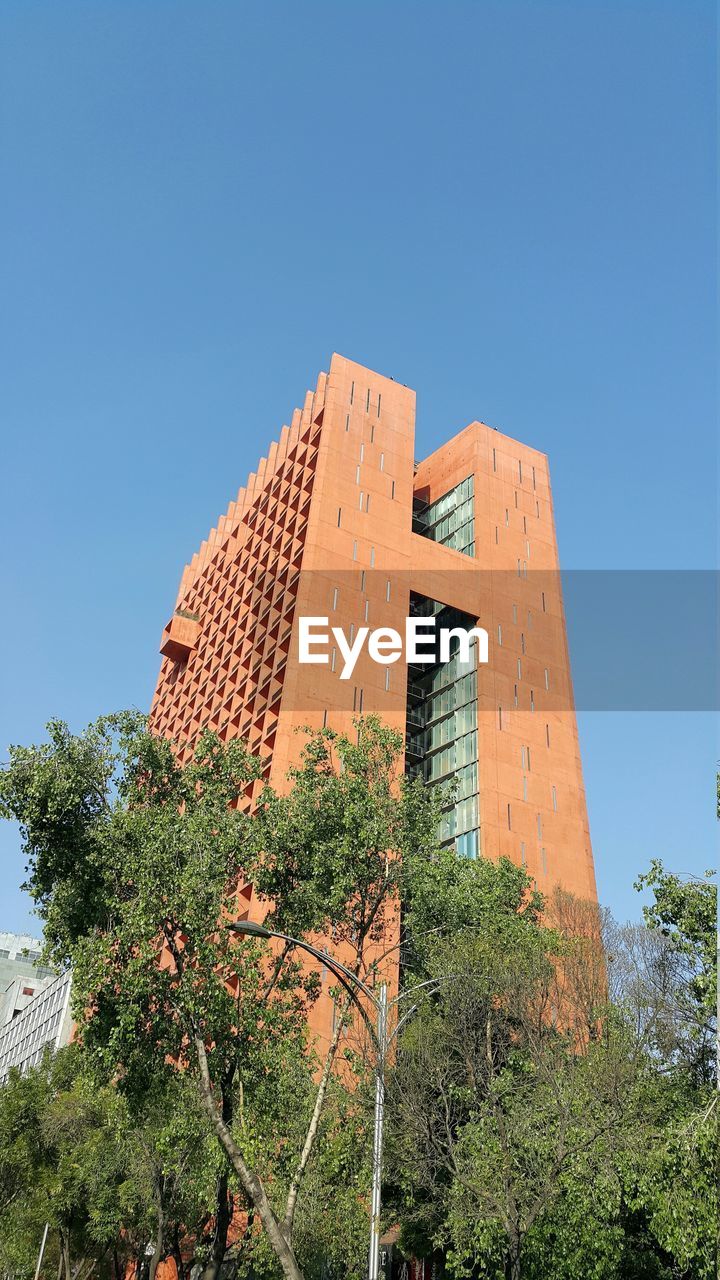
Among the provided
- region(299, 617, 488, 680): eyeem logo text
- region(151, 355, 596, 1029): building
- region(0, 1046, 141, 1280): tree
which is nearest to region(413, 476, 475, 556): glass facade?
region(151, 355, 596, 1029): building

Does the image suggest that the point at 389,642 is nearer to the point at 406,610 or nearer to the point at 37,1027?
the point at 406,610

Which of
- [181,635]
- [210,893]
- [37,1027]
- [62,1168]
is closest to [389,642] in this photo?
[181,635]

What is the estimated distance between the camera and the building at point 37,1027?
353ft

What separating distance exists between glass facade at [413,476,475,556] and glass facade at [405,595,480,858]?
5128mm

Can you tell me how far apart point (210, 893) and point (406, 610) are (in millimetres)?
35546

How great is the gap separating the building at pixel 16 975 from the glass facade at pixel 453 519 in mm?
97607

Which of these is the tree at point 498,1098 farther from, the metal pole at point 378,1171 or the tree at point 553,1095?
the metal pole at point 378,1171

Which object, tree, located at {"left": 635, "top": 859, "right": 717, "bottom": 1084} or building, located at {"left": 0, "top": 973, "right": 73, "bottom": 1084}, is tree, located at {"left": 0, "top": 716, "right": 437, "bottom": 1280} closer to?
tree, located at {"left": 635, "top": 859, "right": 717, "bottom": 1084}

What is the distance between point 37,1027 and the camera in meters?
118

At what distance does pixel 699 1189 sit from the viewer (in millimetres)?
17656

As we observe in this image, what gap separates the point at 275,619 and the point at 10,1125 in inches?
1051

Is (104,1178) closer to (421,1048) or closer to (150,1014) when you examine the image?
(421,1048)

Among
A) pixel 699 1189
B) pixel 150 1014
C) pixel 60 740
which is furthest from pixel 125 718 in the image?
pixel 699 1189

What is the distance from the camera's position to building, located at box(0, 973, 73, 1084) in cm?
10762
